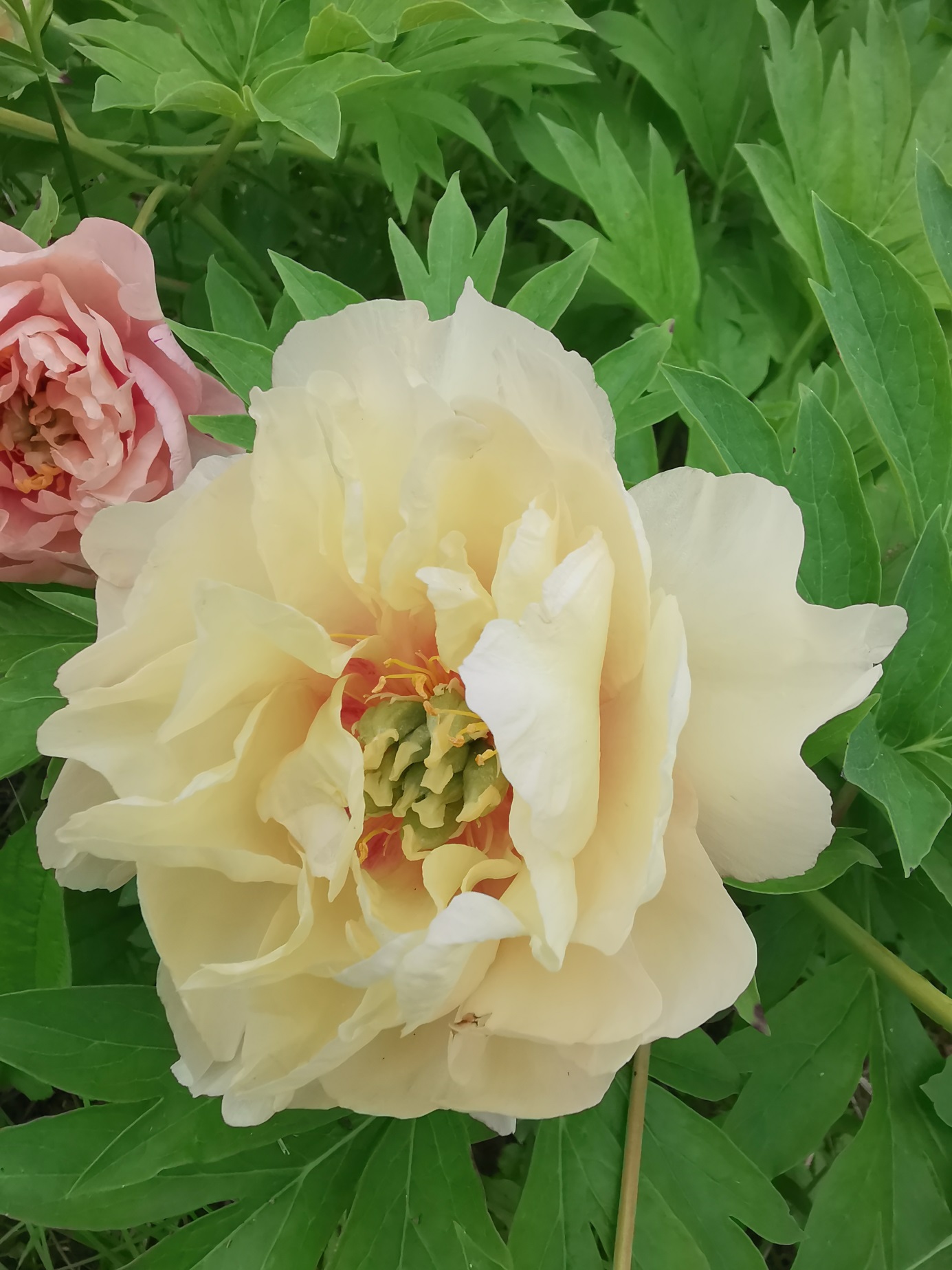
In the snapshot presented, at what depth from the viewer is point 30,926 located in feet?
2.14

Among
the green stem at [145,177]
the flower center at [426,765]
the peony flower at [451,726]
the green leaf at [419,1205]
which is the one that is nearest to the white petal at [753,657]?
the peony flower at [451,726]

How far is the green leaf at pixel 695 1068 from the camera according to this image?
1.96ft

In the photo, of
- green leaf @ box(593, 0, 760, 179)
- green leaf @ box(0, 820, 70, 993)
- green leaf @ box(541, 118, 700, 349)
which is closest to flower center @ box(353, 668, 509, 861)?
green leaf @ box(0, 820, 70, 993)

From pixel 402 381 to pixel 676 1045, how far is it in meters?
0.47

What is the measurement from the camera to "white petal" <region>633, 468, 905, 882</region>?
325 millimetres

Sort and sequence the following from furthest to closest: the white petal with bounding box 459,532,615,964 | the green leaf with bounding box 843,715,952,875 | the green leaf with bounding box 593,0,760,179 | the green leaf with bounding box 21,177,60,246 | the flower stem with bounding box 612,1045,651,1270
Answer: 1. the green leaf with bounding box 593,0,760,179
2. the green leaf with bounding box 21,177,60,246
3. the flower stem with bounding box 612,1045,651,1270
4. the green leaf with bounding box 843,715,952,875
5. the white petal with bounding box 459,532,615,964

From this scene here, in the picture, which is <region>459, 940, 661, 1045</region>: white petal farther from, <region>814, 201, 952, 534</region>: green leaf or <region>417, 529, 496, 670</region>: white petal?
<region>814, 201, 952, 534</region>: green leaf

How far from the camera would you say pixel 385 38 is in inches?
24.1

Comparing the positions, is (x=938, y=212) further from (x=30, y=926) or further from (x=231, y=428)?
(x=30, y=926)

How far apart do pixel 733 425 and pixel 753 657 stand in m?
0.18

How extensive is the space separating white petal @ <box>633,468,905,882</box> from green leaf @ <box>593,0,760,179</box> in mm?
621

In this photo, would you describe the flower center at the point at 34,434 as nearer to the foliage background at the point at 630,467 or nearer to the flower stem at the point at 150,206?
the foliage background at the point at 630,467

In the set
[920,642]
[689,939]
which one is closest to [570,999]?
[689,939]

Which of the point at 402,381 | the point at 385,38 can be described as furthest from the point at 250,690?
the point at 385,38
